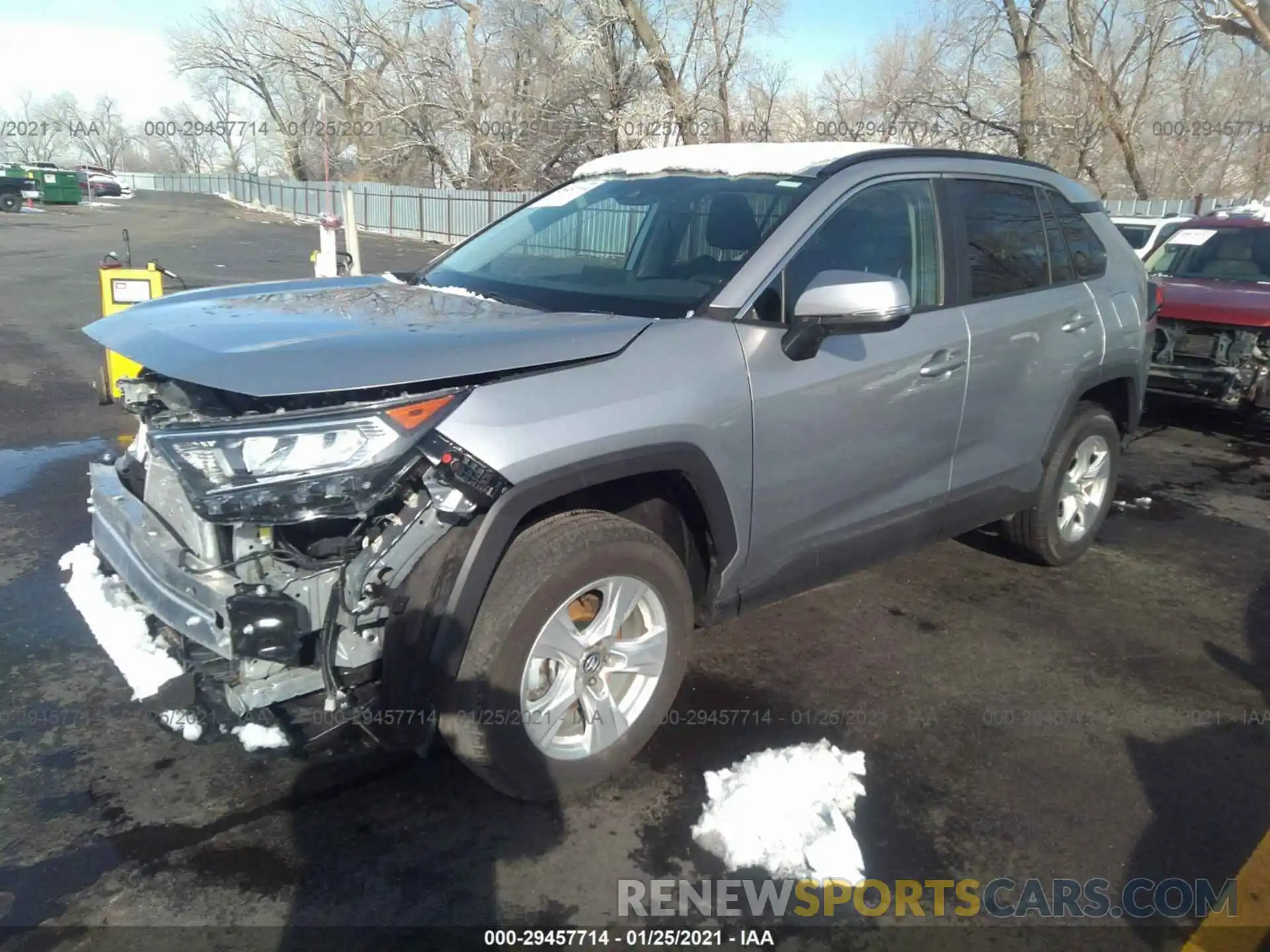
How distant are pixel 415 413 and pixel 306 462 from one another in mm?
296

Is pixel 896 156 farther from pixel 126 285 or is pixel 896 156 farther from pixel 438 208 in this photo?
pixel 438 208

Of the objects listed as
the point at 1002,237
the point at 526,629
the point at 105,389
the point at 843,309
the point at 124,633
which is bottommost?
the point at 124,633

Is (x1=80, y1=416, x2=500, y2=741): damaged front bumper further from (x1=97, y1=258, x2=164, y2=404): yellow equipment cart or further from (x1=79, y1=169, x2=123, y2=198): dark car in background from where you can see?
(x1=79, y1=169, x2=123, y2=198): dark car in background

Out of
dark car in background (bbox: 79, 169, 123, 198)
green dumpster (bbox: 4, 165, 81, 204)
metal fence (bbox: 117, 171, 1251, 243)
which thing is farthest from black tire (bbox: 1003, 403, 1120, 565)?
dark car in background (bbox: 79, 169, 123, 198)

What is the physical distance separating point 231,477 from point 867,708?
240 cm

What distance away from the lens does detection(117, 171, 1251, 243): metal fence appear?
3.94 meters

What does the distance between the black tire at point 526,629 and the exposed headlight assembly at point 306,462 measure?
0.44 meters

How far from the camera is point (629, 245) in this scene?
3.77m

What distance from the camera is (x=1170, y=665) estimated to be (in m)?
4.11

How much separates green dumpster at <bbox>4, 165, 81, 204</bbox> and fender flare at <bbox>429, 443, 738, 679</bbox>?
43650 mm

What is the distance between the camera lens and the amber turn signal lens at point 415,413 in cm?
249

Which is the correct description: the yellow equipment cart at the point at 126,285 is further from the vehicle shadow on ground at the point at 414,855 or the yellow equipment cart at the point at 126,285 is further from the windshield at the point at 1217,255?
the windshield at the point at 1217,255

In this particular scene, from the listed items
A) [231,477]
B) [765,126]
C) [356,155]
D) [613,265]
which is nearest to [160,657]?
[231,477]

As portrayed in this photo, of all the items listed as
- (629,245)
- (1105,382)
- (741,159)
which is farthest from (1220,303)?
(629,245)
